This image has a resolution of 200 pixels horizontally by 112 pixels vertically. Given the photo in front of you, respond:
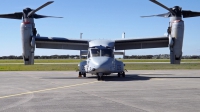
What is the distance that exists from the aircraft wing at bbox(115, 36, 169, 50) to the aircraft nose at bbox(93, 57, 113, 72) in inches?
214

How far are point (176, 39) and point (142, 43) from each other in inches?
160

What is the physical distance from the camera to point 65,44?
26.0m

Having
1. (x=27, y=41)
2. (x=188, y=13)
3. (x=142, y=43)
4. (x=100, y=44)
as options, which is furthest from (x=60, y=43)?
(x=188, y=13)

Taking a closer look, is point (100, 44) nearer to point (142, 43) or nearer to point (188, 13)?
point (142, 43)

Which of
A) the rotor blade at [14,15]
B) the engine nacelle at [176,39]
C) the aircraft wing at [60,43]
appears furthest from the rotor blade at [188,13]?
the rotor blade at [14,15]

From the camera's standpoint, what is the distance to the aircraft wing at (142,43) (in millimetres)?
23359

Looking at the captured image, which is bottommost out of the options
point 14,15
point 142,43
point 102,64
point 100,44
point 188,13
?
point 102,64

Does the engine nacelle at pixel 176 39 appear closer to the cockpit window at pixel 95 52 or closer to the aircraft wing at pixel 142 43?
the aircraft wing at pixel 142 43

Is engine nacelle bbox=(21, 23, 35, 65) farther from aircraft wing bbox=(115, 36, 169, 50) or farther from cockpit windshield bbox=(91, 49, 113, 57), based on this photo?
aircraft wing bbox=(115, 36, 169, 50)

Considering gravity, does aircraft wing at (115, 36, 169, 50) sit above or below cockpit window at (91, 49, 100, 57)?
above

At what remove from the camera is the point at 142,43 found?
2512 cm

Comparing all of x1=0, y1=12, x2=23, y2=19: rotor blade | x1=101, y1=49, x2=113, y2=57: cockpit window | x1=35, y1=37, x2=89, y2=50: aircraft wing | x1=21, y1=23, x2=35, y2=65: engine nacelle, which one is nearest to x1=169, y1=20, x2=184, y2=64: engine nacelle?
x1=101, y1=49, x2=113, y2=57: cockpit window

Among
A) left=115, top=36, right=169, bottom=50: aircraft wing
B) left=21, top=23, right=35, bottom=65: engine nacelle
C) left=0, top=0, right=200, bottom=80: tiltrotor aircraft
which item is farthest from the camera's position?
left=115, top=36, right=169, bottom=50: aircraft wing

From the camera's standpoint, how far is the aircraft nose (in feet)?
58.2
